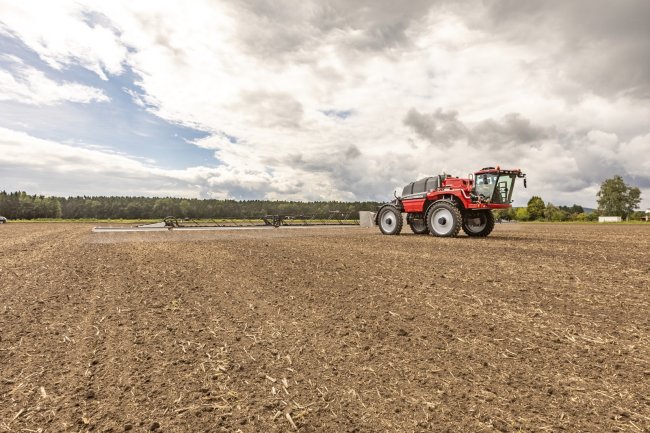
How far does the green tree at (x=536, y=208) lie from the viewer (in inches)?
4129

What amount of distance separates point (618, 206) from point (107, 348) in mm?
133049

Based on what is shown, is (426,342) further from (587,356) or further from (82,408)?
(82,408)

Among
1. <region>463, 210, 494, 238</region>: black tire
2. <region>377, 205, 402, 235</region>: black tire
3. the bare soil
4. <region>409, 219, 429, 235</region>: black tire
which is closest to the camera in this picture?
the bare soil

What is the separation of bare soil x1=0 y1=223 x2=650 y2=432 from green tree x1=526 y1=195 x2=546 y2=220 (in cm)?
11068

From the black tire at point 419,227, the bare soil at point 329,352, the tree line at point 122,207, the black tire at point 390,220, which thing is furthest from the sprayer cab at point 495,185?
the tree line at point 122,207

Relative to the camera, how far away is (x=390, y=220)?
20.4 meters

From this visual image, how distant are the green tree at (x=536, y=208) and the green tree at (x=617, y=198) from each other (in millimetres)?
17828

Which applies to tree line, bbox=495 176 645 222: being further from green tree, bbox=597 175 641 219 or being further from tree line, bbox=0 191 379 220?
tree line, bbox=0 191 379 220

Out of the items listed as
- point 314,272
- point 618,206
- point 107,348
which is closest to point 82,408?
point 107,348

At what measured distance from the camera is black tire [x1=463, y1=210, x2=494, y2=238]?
18.3 metres

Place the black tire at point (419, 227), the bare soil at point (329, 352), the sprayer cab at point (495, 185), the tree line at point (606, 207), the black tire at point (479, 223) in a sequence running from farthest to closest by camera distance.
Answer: the tree line at point (606, 207) < the black tire at point (419, 227) < the black tire at point (479, 223) < the sprayer cab at point (495, 185) < the bare soil at point (329, 352)

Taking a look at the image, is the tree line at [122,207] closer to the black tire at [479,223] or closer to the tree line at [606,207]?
the tree line at [606,207]

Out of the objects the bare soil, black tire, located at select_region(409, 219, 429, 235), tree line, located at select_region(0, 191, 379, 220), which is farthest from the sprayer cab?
tree line, located at select_region(0, 191, 379, 220)

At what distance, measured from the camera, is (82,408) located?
321 centimetres
